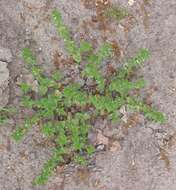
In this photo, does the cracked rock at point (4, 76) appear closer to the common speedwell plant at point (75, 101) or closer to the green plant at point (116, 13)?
the common speedwell plant at point (75, 101)

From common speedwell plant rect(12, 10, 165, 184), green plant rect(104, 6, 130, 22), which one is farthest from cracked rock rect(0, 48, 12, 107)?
green plant rect(104, 6, 130, 22)

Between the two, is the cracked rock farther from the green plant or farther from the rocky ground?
the green plant

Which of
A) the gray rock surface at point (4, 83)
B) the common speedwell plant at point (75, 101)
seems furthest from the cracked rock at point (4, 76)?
the common speedwell plant at point (75, 101)

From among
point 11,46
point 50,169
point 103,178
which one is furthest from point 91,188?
point 11,46

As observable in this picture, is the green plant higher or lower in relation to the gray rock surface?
higher

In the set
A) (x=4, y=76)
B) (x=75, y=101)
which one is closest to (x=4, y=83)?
(x=4, y=76)

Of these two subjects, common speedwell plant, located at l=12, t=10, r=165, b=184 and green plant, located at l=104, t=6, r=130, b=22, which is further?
green plant, located at l=104, t=6, r=130, b=22

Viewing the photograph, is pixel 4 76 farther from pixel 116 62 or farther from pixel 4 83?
pixel 116 62

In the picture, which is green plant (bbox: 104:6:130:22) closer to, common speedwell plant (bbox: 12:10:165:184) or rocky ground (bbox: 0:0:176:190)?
rocky ground (bbox: 0:0:176:190)
